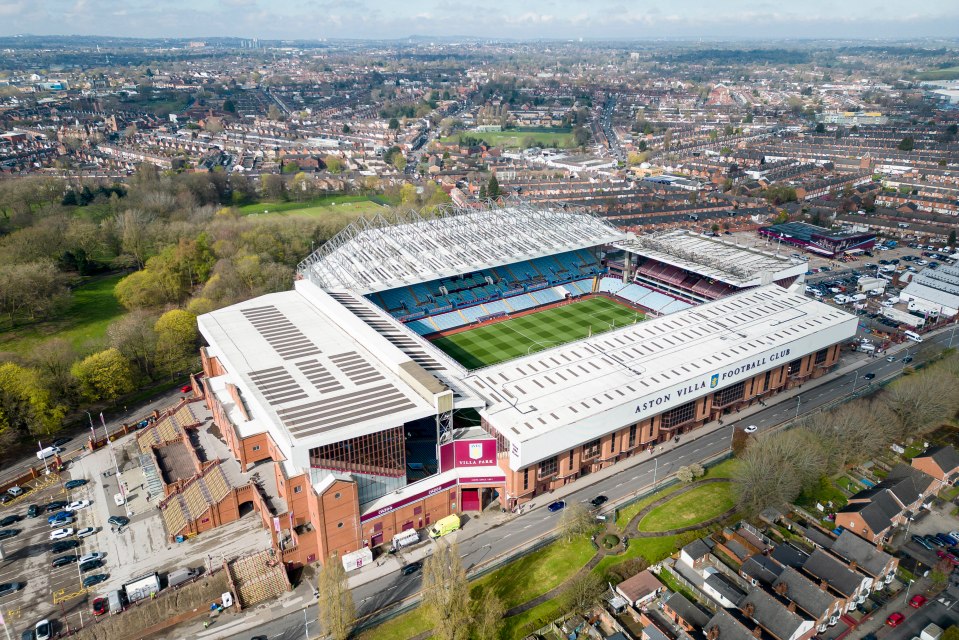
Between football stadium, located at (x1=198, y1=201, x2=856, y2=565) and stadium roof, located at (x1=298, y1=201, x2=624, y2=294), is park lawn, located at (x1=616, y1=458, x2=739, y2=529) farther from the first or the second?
stadium roof, located at (x1=298, y1=201, x2=624, y2=294)

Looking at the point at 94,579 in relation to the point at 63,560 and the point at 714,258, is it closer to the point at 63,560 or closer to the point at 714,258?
the point at 63,560

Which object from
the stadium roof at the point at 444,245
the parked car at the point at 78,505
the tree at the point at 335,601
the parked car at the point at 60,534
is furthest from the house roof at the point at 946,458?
the parked car at the point at 78,505

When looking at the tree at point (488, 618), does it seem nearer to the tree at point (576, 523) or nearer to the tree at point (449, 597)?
the tree at point (449, 597)

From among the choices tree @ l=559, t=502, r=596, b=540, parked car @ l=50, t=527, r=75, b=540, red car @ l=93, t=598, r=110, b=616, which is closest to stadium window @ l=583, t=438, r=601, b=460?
tree @ l=559, t=502, r=596, b=540

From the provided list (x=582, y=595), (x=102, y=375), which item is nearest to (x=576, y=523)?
(x=582, y=595)

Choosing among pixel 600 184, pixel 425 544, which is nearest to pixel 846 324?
pixel 425 544

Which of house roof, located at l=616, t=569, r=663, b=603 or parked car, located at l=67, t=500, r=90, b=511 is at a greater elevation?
house roof, located at l=616, t=569, r=663, b=603
